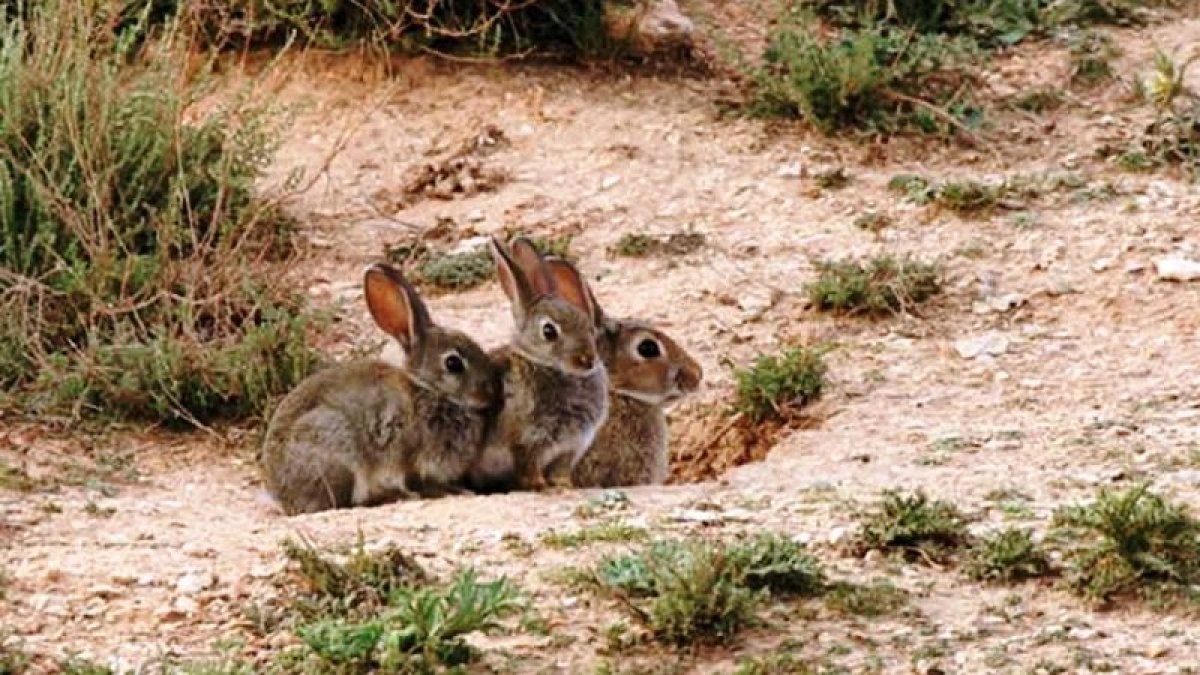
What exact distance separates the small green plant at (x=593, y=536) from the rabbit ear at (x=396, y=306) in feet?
4.04

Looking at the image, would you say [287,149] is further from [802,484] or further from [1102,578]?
[1102,578]

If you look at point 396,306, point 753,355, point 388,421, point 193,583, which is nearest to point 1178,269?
point 753,355

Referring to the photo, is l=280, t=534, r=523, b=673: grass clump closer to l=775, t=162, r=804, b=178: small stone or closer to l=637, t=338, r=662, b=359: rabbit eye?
l=637, t=338, r=662, b=359: rabbit eye

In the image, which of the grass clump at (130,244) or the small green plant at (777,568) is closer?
the small green plant at (777,568)

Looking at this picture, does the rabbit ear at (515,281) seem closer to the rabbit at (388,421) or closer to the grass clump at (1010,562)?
the rabbit at (388,421)

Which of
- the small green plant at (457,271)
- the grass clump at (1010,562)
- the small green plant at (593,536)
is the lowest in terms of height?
the small green plant at (457,271)

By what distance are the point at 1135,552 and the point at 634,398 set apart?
2304 mm

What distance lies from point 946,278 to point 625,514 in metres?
2.85

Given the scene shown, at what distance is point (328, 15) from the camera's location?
10867 millimetres

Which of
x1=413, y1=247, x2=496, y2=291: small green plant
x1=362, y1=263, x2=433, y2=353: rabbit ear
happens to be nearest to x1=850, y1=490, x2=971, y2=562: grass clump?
x1=362, y1=263, x2=433, y2=353: rabbit ear

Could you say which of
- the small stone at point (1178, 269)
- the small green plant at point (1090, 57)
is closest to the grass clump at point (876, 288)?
the small stone at point (1178, 269)

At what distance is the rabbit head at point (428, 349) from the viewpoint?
738 cm

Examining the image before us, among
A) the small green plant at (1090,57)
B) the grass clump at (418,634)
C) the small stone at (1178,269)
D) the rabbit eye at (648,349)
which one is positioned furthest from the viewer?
the small green plant at (1090,57)

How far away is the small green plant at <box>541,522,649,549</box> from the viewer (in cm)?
629
